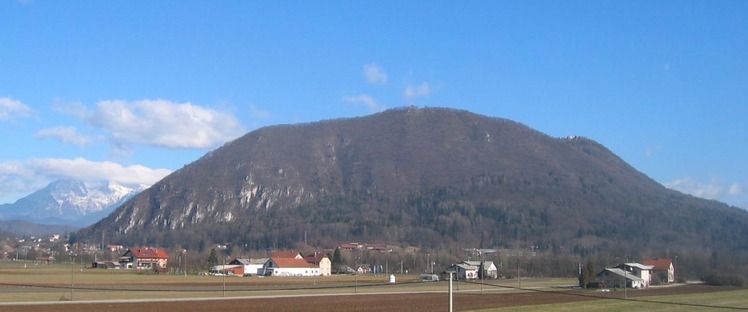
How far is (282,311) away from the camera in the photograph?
48.8 meters

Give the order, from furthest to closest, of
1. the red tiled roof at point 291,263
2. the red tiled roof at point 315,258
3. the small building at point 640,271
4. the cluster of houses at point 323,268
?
the red tiled roof at point 315,258 → the red tiled roof at point 291,263 → the small building at point 640,271 → the cluster of houses at point 323,268

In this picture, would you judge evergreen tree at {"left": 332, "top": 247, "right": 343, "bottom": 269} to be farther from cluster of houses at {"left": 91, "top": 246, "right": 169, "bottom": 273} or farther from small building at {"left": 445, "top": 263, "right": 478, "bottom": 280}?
cluster of houses at {"left": 91, "top": 246, "right": 169, "bottom": 273}

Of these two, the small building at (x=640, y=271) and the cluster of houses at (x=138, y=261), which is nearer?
the small building at (x=640, y=271)

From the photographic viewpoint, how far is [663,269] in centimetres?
12131

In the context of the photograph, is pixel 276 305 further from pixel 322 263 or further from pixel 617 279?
pixel 322 263

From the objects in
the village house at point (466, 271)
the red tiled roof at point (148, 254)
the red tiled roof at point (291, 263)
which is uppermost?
the red tiled roof at point (148, 254)

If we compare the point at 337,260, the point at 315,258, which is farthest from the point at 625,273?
the point at 337,260

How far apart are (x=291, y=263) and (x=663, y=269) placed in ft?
207

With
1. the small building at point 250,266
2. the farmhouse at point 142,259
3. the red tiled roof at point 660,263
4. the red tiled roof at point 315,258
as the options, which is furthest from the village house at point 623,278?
the farmhouse at point 142,259

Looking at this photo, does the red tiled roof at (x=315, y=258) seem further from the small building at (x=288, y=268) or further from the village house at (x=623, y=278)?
the village house at (x=623, y=278)

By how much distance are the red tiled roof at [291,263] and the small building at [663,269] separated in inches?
2324

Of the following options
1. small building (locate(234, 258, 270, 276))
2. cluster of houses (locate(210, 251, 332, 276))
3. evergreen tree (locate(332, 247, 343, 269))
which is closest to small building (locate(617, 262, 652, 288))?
cluster of houses (locate(210, 251, 332, 276))

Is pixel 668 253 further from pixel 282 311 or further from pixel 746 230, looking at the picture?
pixel 282 311

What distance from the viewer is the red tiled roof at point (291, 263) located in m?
144
